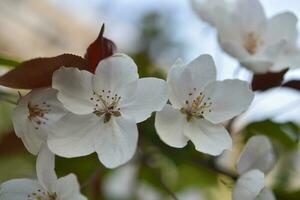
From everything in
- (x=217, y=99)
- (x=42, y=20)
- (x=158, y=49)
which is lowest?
(x=42, y=20)

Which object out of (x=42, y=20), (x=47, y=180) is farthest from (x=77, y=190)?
(x=42, y=20)

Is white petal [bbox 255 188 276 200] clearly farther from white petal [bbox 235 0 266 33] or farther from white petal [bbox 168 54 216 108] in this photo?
white petal [bbox 235 0 266 33]

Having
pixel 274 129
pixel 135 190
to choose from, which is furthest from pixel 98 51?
pixel 135 190

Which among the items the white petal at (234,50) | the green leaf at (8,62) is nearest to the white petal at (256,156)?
the white petal at (234,50)

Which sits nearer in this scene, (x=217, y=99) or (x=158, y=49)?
(x=217, y=99)

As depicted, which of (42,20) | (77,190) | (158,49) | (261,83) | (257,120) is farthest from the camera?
(42,20)

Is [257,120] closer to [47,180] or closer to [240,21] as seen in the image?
[240,21]

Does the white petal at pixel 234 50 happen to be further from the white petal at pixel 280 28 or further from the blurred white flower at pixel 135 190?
the blurred white flower at pixel 135 190

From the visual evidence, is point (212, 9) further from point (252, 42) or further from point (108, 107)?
point (108, 107)
